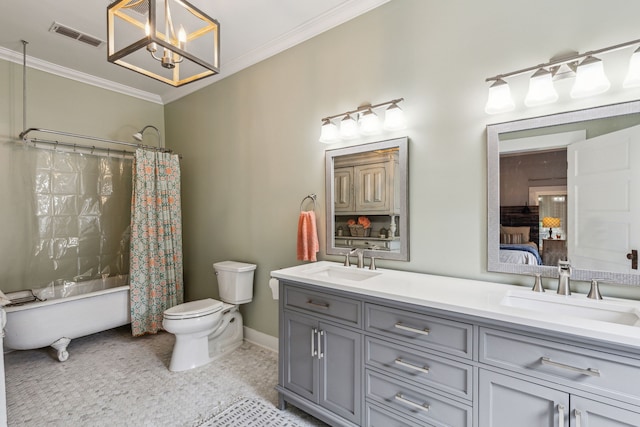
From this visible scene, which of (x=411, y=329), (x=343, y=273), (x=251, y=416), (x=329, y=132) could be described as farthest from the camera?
(x=329, y=132)

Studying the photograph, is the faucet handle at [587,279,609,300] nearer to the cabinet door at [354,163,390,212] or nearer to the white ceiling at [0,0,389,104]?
the cabinet door at [354,163,390,212]

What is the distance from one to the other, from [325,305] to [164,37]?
5.15ft

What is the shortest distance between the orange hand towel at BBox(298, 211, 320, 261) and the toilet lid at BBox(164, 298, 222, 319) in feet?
2.89

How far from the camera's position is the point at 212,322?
250 cm

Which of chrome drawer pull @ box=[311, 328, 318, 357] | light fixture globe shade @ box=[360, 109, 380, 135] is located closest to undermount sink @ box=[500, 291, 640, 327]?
chrome drawer pull @ box=[311, 328, 318, 357]

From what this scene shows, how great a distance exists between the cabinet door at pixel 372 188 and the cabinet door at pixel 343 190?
5 cm

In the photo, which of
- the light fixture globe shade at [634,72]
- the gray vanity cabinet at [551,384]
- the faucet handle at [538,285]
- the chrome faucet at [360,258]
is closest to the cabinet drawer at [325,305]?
the chrome faucet at [360,258]

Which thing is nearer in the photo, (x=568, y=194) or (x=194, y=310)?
(x=568, y=194)

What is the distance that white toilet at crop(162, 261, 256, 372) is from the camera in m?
2.39

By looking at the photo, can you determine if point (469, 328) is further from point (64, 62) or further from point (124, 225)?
point (64, 62)

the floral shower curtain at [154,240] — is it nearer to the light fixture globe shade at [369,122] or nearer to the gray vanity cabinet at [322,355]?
the gray vanity cabinet at [322,355]

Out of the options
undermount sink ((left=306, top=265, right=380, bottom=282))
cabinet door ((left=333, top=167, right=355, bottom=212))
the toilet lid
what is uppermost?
cabinet door ((left=333, top=167, right=355, bottom=212))

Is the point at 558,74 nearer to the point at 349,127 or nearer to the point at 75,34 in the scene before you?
the point at 349,127

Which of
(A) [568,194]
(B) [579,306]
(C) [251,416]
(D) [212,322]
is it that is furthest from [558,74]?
(D) [212,322]
